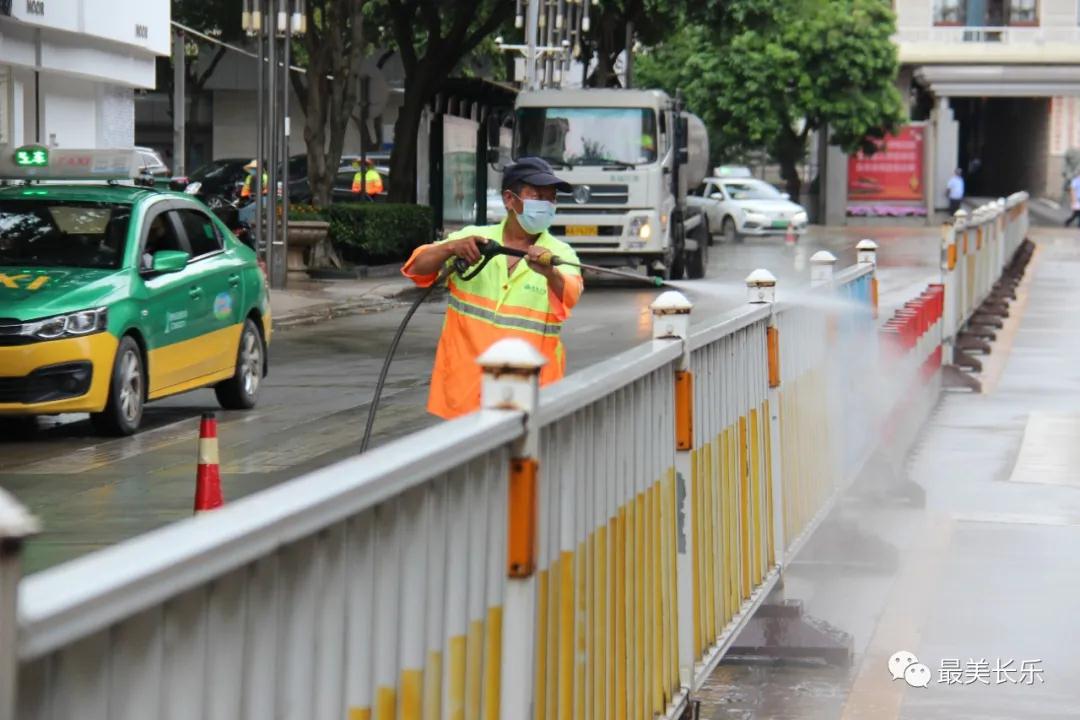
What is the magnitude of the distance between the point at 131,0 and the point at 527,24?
38.3 feet

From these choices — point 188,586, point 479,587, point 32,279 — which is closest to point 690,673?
point 479,587

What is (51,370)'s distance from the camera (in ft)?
40.4

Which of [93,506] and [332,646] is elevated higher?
[332,646]

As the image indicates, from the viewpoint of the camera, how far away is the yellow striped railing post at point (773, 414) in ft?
24.8

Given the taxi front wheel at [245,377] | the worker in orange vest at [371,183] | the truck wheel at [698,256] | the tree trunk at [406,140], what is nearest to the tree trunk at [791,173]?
the worker in orange vest at [371,183]

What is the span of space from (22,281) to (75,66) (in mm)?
14394

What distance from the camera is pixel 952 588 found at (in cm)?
850

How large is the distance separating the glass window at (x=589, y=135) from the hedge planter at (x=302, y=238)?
3.14m

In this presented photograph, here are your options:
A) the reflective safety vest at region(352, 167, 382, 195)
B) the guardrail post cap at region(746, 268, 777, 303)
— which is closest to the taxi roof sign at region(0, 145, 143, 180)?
the guardrail post cap at region(746, 268, 777, 303)

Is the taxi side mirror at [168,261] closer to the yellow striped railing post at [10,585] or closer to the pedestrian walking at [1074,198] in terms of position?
the yellow striped railing post at [10,585]

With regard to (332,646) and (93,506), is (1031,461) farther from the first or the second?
(332,646)

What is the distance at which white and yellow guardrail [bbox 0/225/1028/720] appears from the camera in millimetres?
2279

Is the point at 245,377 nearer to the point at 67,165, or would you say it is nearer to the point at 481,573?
the point at 67,165

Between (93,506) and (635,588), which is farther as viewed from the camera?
(93,506)
